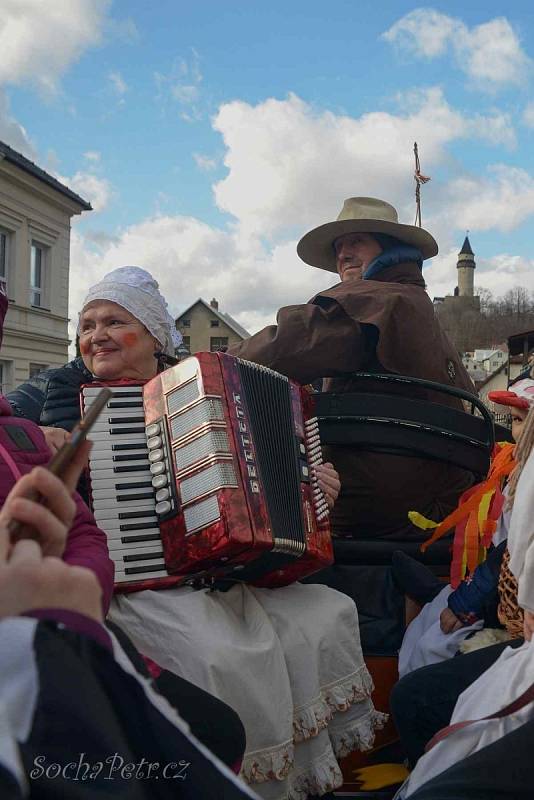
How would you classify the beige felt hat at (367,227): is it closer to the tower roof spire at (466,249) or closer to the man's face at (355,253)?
the man's face at (355,253)

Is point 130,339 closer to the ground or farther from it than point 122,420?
farther from it

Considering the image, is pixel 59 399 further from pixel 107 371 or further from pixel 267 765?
pixel 267 765

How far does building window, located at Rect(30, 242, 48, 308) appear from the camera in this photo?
1695cm

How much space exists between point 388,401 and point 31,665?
237 cm

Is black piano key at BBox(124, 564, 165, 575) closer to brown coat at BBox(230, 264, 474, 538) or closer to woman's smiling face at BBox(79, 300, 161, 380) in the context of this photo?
woman's smiling face at BBox(79, 300, 161, 380)

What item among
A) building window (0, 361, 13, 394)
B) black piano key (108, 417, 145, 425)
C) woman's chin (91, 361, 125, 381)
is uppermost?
building window (0, 361, 13, 394)

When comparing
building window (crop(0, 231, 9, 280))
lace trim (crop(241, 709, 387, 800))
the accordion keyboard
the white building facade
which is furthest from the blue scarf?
building window (crop(0, 231, 9, 280))

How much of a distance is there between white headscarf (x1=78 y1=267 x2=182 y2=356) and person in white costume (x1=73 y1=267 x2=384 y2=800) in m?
0.25

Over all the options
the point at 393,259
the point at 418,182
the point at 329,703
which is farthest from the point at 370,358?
the point at 418,182

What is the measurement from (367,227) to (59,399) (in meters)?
1.87

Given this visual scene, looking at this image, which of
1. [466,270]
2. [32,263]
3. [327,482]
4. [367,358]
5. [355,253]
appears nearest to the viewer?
[327,482]

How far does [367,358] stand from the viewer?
3.19 m

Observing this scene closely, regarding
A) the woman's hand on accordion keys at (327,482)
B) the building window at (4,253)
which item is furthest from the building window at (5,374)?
the woman's hand on accordion keys at (327,482)

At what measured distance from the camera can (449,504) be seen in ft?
10.2
